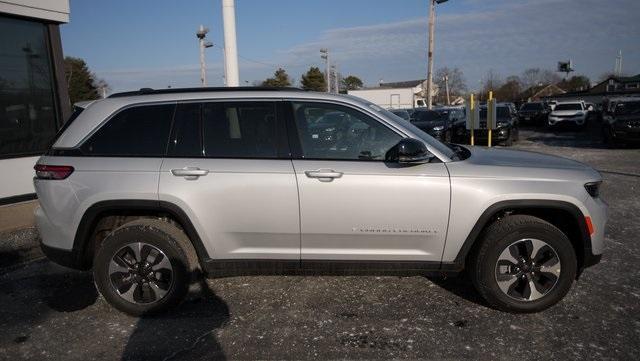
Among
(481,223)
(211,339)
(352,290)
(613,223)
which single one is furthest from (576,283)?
(211,339)

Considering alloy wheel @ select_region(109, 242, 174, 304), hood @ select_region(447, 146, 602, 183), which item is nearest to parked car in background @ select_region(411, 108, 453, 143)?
hood @ select_region(447, 146, 602, 183)

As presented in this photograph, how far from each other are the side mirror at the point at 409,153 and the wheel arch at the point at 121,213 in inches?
65.2

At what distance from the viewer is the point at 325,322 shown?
3.72m

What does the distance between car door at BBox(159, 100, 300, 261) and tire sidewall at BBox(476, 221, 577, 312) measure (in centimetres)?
150

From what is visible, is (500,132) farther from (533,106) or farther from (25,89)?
(533,106)

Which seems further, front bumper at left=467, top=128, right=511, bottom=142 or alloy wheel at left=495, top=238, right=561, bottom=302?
front bumper at left=467, top=128, right=511, bottom=142

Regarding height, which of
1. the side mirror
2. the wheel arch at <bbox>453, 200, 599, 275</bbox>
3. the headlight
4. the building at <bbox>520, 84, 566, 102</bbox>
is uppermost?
the building at <bbox>520, 84, 566, 102</bbox>

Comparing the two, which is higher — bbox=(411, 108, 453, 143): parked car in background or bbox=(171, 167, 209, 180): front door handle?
bbox=(171, 167, 209, 180): front door handle

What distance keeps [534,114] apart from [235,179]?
2997 cm

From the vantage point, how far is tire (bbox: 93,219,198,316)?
376 cm

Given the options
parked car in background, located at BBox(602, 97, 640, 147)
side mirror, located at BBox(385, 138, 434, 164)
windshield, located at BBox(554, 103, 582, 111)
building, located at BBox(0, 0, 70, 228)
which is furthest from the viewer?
windshield, located at BBox(554, 103, 582, 111)

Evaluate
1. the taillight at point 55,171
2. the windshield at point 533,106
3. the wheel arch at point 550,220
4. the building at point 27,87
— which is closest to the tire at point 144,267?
the taillight at point 55,171

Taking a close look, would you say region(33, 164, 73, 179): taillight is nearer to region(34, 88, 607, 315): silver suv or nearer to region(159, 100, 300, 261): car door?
region(34, 88, 607, 315): silver suv

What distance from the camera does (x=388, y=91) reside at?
223 feet
